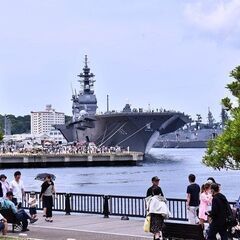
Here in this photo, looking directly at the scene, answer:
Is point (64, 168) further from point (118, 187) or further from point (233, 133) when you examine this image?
point (233, 133)

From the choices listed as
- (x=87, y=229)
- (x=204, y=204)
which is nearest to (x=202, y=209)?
(x=204, y=204)

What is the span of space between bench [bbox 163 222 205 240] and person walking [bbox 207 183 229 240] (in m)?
0.81

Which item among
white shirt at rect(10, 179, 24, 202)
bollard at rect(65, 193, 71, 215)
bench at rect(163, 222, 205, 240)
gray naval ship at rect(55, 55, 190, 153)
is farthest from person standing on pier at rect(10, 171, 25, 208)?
gray naval ship at rect(55, 55, 190, 153)

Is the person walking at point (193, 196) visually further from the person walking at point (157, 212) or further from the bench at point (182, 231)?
the bench at point (182, 231)

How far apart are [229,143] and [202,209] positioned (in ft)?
12.1

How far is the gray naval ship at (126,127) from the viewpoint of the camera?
454ft

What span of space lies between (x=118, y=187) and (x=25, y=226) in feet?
166

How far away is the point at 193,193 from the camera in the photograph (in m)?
19.3

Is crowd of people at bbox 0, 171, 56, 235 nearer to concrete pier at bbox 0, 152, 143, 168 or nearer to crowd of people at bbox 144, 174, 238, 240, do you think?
crowd of people at bbox 144, 174, 238, 240

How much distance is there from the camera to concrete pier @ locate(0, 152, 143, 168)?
394 ft

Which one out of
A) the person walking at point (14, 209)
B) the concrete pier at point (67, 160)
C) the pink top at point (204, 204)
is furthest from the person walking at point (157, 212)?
the concrete pier at point (67, 160)

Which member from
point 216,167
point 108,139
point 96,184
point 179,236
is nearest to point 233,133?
point 216,167

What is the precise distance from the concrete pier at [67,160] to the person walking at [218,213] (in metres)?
106

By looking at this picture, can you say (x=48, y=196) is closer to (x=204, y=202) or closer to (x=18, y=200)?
(x=18, y=200)
